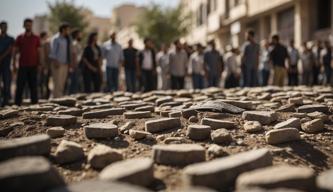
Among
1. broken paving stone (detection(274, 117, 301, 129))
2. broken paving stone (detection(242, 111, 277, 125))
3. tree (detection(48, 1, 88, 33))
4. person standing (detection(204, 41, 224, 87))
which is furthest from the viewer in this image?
tree (detection(48, 1, 88, 33))

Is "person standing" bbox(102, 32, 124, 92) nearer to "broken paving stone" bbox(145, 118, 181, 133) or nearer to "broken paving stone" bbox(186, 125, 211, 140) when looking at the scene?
"broken paving stone" bbox(145, 118, 181, 133)

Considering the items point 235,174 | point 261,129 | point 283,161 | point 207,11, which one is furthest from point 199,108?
point 207,11

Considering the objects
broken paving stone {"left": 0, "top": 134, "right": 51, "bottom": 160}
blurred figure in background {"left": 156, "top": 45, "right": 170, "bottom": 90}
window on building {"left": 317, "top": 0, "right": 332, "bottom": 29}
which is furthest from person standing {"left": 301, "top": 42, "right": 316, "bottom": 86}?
broken paving stone {"left": 0, "top": 134, "right": 51, "bottom": 160}

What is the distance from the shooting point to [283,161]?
10.1ft

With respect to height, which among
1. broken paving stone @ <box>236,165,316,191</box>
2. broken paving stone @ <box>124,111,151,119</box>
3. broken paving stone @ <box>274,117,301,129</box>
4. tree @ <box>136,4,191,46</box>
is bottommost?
broken paving stone @ <box>236,165,316,191</box>

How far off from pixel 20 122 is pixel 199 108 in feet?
6.20

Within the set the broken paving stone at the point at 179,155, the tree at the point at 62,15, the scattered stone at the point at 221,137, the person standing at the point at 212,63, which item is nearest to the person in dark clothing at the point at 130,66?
the person standing at the point at 212,63

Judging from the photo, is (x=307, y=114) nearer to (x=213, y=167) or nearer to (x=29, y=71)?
(x=213, y=167)

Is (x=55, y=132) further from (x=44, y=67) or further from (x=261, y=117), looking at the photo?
(x=44, y=67)

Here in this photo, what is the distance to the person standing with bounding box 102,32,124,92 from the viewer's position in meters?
9.45

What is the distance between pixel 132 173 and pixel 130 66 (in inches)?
304

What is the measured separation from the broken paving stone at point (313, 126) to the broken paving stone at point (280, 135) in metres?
0.37

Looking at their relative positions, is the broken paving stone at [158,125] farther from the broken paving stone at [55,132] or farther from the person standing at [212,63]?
the person standing at [212,63]

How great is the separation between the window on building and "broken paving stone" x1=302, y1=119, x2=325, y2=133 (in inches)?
547
